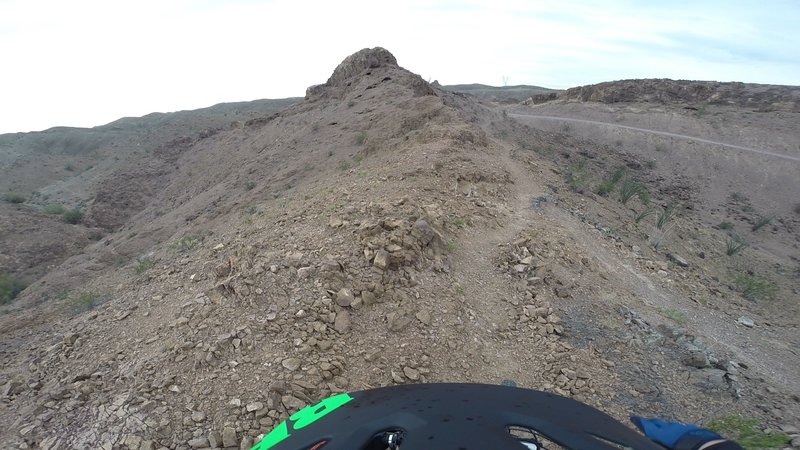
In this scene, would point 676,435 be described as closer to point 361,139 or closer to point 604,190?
point 604,190

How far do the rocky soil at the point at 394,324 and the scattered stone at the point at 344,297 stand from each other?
0.6 inches

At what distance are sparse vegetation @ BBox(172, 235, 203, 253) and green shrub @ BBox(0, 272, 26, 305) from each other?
4.96m

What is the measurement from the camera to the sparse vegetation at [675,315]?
544cm

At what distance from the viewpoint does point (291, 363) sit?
3713mm

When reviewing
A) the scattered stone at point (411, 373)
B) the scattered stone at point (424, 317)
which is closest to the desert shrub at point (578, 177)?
the scattered stone at point (424, 317)

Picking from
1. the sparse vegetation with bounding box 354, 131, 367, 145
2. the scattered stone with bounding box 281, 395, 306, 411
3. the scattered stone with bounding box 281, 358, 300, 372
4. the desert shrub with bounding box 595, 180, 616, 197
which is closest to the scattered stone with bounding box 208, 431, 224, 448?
the scattered stone with bounding box 281, 395, 306, 411

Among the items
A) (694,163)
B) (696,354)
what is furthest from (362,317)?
(694,163)

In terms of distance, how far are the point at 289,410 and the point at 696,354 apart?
170 inches

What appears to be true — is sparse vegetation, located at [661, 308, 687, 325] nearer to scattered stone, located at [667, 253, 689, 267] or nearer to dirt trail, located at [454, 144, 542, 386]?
dirt trail, located at [454, 144, 542, 386]

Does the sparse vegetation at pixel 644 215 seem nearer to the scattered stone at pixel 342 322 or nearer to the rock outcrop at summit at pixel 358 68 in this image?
the scattered stone at pixel 342 322

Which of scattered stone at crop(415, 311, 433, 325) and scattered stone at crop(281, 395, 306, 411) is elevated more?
scattered stone at crop(415, 311, 433, 325)

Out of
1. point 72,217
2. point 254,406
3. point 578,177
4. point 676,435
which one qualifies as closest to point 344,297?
point 254,406

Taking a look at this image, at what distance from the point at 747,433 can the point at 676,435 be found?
8.07ft

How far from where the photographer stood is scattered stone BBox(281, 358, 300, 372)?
3.68m
